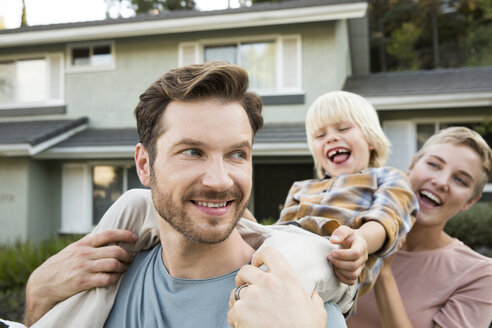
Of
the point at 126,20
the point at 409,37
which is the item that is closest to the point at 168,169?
the point at 126,20

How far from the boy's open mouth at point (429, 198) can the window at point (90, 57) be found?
33.6ft

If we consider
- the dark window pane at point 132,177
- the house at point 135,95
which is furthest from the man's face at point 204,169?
the dark window pane at point 132,177

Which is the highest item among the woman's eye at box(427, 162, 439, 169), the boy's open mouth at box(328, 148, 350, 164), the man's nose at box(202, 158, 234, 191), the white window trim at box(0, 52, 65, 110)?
the white window trim at box(0, 52, 65, 110)

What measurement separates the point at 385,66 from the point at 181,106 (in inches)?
1265

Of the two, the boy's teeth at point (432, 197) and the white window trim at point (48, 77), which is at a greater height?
the white window trim at point (48, 77)

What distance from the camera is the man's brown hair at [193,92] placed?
152cm

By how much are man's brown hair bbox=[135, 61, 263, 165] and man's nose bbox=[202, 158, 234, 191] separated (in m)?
0.26

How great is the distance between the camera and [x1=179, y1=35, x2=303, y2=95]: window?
9766 mm

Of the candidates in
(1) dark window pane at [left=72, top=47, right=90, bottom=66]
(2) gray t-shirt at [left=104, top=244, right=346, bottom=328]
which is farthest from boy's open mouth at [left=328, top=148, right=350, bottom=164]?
(1) dark window pane at [left=72, top=47, right=90, bottom=66]

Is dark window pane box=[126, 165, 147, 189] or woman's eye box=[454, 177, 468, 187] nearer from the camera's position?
woman's eye box=[454, 177, 468, 187]

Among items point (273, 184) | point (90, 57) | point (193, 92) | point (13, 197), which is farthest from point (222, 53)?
point (193, 92)

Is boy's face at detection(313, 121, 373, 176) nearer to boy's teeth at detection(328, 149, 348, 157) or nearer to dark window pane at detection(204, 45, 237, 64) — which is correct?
boy's teeth at detection(328, 149, 348, 157)

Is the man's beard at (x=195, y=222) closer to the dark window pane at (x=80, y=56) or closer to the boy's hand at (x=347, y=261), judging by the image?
the boy's hand at (x=347, y=261)

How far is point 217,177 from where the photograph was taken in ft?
4.74
